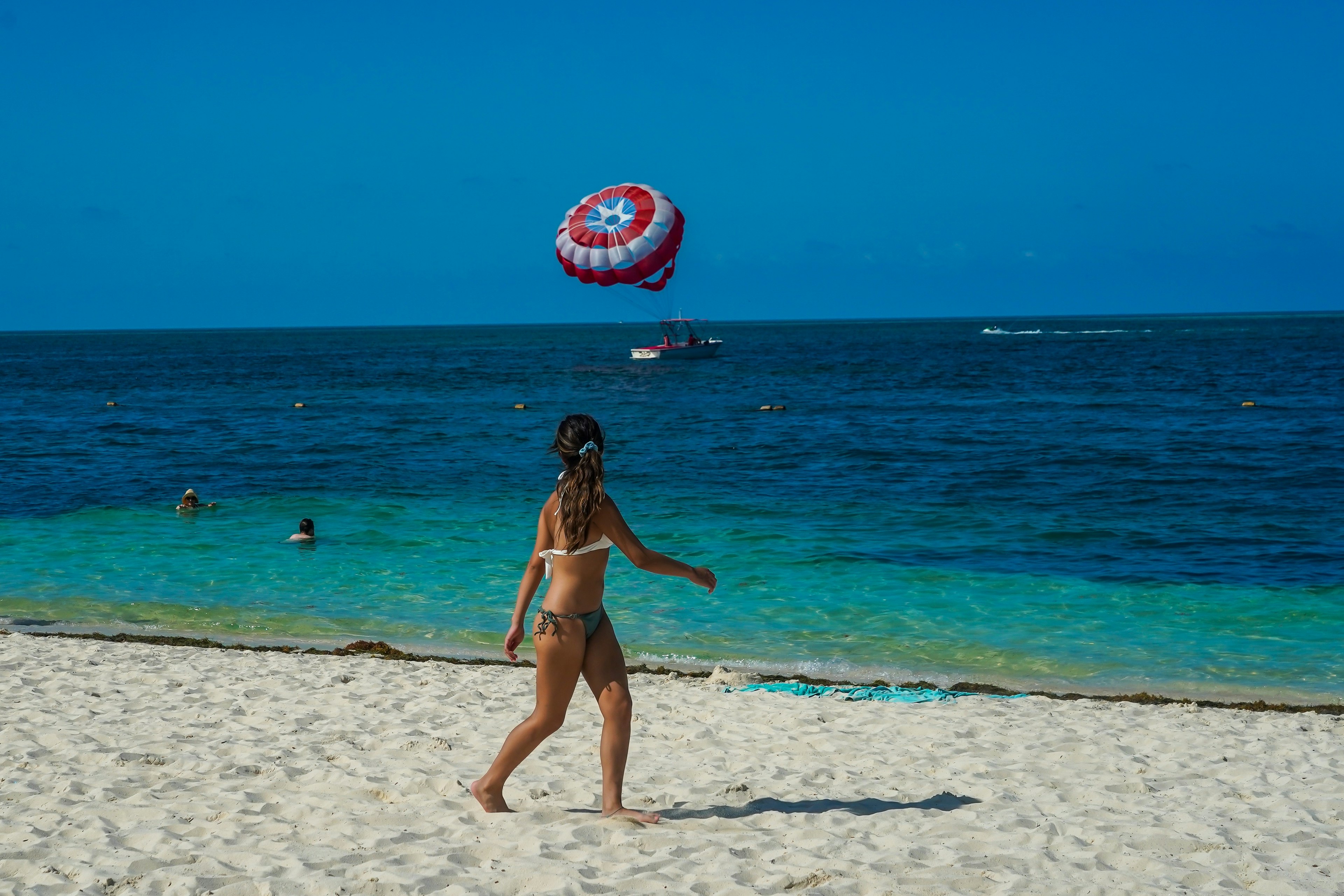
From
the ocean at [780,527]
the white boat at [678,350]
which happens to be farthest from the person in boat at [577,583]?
the white boat at [678,350]

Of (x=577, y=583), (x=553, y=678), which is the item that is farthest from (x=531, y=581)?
(x=553, y=678)

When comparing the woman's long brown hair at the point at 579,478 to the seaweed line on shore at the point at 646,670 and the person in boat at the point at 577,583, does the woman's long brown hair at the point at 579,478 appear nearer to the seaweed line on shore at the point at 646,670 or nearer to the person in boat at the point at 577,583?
the person in boat at the point at 577,583

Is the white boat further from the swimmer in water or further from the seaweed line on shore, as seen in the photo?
the seaweed line on shore

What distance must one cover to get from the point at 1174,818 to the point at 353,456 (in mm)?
23384

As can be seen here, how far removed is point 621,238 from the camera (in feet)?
117

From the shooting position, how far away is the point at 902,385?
1955 inches

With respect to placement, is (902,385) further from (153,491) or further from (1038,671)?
(1038,671)

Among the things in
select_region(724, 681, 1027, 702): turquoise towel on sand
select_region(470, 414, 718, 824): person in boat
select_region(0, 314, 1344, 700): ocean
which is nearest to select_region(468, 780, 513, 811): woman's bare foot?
select_region(470, 414, 718, 824): person in boat

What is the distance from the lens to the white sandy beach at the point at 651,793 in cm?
457

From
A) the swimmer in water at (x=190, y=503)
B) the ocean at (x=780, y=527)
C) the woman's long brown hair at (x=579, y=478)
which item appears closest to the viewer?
the woman's long brown hair at (x=579, y=478)

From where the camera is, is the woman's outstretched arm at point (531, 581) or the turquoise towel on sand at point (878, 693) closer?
the woman's outstretched arm at point (531, 581)

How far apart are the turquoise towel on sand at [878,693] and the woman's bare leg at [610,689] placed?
3.66 metres

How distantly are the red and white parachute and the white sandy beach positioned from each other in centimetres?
2792

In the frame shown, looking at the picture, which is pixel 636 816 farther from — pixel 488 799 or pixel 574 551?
pixel 574 551
